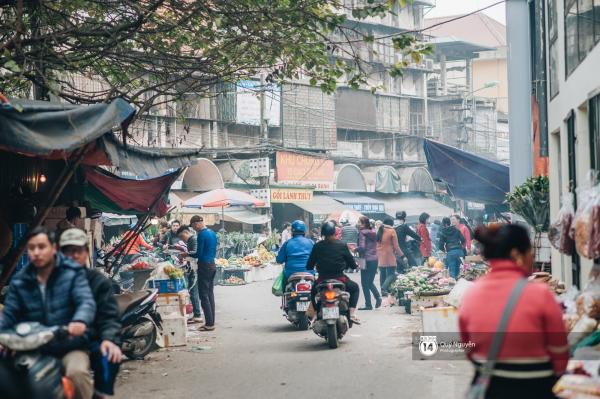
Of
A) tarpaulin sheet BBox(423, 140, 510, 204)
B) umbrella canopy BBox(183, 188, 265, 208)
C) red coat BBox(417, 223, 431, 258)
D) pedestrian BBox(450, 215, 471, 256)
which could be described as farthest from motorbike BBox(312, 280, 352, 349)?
umbrella canopy BBox(183, 188, 265, 208)

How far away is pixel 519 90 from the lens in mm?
15984

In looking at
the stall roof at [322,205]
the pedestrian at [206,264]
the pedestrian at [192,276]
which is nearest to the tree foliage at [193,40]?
the pedestrian at [206,264]

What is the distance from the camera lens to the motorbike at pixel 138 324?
385 inches

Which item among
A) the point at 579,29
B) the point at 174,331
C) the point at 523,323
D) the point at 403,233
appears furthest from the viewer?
the point at 403,233

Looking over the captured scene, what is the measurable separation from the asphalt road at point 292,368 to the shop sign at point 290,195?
23726 mm

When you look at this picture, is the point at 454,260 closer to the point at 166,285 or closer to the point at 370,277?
the point at 370,277

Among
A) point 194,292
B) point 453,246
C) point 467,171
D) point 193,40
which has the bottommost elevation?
point 194,292

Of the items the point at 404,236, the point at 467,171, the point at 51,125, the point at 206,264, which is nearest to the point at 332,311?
the point at 206,264

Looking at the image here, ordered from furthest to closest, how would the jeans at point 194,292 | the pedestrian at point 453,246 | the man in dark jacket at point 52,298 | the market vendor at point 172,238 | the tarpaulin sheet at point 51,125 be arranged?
the market vendor at point 172,238 < the pedestrian at point 453,246 < the jeans at point 194,292 < the tarpaulin sheet at point 51,125 < the man in dark jacket at point 52,298

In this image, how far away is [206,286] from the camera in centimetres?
1331

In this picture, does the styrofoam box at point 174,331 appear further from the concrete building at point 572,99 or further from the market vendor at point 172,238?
the market vendor at point 172,238

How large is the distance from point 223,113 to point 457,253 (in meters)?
22.9

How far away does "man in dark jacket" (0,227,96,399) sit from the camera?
5.73 m

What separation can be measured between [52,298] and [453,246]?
13.8m
